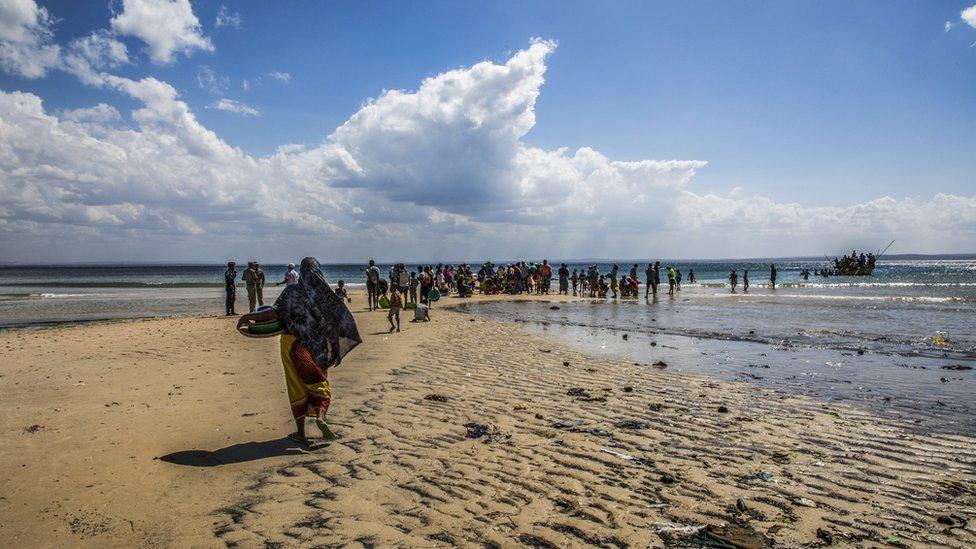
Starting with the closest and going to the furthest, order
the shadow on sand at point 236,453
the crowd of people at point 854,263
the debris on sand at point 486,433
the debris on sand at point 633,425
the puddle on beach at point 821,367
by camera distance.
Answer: the shadow on sand at point 236,453 < the debris on sand at point 486,433 < the debris on sand at point 633,425 < the puddle on beach at point 821,367 < the crowd of people at point 854,263

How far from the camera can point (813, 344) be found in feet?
48.6

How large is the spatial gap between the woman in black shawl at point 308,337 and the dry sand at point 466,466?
1.91 ft

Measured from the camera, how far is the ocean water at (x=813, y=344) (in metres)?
8.98

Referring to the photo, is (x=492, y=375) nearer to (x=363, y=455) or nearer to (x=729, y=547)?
(x=363, y=455)

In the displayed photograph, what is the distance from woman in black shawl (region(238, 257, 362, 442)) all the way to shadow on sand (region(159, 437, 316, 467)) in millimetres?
261

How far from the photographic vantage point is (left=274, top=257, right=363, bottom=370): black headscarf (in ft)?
19.1

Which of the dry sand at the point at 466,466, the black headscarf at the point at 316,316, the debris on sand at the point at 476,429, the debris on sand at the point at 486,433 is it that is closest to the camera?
the dry sand at the point at 466,466

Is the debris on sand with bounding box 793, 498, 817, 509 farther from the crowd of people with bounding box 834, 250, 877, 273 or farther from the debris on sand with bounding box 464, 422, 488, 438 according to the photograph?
the crowd of people with bounding box 834, 250, 877, 273

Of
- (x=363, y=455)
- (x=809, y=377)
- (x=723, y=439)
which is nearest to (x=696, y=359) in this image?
(x=809, y=377)

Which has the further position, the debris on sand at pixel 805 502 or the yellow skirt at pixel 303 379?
the yellow skirt at pixel 303 379

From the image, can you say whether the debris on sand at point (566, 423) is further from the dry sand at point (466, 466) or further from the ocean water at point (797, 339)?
the ocean water at point (797, 339)

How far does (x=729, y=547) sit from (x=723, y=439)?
2.71m

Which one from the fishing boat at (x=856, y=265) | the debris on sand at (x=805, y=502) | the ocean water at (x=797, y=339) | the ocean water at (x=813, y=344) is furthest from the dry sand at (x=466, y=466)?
the fishing boat at (x=856, y=265)

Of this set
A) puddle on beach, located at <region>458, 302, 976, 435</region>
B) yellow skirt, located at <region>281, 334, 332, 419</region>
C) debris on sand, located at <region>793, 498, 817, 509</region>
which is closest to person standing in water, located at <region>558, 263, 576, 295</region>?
puddle on beach, located at <region>458, 302, 976, 435</region>
